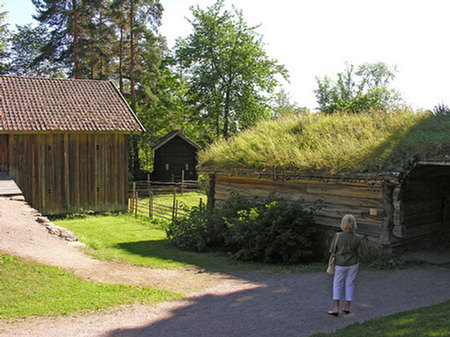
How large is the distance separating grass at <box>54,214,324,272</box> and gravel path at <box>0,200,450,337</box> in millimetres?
760

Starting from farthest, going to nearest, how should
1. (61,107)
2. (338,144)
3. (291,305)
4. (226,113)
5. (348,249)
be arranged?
(226,113)
(61,107)
(338,144)
(291,305)
(348,249)

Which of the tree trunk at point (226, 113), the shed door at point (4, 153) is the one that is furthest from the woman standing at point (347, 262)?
the tree trunk at point (226, 113)

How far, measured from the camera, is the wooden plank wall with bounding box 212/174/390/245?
33.3ft

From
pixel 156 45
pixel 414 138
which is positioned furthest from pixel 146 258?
pixel 156 45

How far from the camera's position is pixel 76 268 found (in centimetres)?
980

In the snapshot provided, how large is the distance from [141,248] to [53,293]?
5749 millimetres

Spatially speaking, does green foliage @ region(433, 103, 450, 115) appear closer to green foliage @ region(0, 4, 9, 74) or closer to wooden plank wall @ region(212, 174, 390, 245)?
wooden plank wall @ region(212, 174, 390, 245)

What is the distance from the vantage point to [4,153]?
64.0ft

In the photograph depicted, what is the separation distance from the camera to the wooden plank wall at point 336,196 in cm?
1016

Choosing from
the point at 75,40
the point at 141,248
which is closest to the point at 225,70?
the point at 75,40

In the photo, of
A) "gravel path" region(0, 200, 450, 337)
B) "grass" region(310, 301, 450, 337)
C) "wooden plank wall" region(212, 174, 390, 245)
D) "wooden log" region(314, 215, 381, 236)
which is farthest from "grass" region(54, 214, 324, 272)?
"grass" region(310, 301, 450, 337)

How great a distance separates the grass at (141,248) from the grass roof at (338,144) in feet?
9.10

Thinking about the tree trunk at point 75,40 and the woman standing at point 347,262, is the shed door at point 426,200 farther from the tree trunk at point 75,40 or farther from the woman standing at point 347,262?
the tree trunk at point 75,40

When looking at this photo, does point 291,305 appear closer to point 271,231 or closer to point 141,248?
point 271,231
